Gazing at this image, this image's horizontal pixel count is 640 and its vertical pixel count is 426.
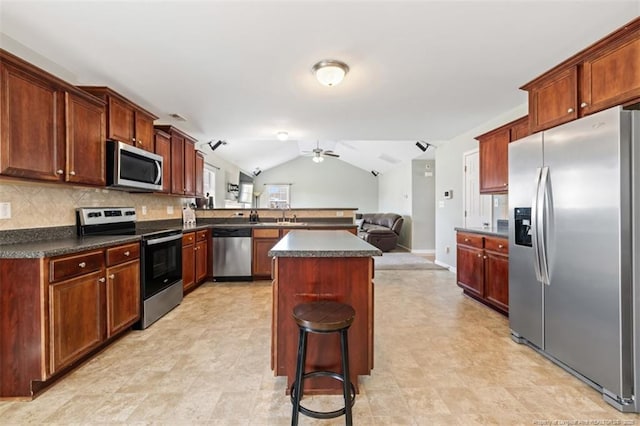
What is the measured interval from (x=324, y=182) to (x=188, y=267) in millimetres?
8411

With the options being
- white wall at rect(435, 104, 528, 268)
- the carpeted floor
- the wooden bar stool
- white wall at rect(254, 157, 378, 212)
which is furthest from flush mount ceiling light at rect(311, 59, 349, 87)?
white wall at rect(254, 157, 378, 212)

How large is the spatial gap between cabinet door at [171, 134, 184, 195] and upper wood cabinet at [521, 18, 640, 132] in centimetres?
405

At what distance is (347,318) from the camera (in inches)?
61.9

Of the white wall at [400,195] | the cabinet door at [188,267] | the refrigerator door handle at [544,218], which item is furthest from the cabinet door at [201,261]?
the white wall at [400,195]

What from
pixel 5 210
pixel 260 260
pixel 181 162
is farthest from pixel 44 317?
pixel 260 260

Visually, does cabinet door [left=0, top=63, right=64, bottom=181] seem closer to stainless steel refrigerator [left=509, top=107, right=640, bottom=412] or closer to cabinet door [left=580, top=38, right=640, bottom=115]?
stainless steel refrigerator [left=509, top=107, right=640, bottom=412]

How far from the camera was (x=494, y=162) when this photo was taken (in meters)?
3.70

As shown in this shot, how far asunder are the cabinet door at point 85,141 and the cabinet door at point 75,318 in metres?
0.86

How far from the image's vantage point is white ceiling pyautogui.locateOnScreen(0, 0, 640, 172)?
1.87 m

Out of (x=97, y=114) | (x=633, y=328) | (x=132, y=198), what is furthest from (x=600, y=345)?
(x=132, y=198)

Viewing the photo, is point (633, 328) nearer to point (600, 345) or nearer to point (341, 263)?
point (600, 345)

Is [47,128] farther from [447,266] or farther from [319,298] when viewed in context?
[447,266]

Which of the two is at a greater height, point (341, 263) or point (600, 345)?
point (341, 263)

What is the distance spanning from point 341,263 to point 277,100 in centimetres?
232
